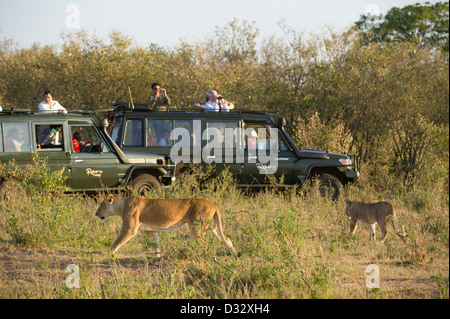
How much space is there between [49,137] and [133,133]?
1.68 m

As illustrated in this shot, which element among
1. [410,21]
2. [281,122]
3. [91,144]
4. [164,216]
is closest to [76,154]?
[91,144]

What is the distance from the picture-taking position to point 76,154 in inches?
428

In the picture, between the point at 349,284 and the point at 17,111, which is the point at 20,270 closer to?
the point at 349,284

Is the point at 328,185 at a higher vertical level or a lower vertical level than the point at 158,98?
lower

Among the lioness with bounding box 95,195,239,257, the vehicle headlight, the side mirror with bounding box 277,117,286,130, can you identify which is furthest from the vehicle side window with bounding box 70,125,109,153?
the vehicle headlight

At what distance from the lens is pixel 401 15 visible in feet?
140

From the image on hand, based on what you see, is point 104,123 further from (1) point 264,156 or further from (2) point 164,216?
(2) point 164,216

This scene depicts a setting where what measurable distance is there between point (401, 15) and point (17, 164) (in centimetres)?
3699

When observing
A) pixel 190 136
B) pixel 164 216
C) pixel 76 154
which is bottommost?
pixel 164 216

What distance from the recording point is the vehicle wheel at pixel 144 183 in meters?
11.3

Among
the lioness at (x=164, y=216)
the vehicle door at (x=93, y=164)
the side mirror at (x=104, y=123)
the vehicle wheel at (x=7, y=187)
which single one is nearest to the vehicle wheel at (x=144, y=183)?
the vehicle door at (x=93, y=164)

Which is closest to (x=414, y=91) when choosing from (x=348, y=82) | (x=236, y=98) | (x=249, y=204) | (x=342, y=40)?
(x=348, y=82)

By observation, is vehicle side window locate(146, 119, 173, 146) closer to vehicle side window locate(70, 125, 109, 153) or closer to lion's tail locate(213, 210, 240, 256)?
vehicle side window locate(70, 125, 109, 153)

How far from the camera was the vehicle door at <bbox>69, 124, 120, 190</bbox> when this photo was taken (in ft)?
35.5
